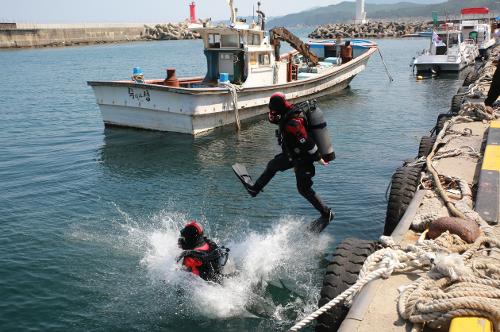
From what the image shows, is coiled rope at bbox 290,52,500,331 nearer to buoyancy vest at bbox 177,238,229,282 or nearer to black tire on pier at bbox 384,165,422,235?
black tire on pier at bbox 384,165,422,235

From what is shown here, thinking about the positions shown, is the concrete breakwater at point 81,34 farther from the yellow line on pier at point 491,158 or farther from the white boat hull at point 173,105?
the yellow line on pier at point 491,158

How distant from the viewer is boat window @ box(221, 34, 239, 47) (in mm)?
18000

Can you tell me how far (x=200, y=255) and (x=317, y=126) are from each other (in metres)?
2.44

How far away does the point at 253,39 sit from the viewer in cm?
1836

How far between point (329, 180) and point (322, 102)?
12.2 meters

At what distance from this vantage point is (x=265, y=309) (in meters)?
6.14

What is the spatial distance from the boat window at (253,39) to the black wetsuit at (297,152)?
466 inches

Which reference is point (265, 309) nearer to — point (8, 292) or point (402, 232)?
point (402, 232)

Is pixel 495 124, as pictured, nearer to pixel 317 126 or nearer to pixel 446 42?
pixel 317 126

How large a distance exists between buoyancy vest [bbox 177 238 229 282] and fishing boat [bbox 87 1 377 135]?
9928mm

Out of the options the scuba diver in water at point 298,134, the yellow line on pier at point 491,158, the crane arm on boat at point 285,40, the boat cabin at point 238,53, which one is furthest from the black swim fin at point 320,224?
the crane arm on boat at point 285,40

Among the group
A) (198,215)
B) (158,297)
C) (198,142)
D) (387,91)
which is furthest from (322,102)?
(158,297)

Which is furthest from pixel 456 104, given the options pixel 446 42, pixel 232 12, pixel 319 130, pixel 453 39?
pixel 453 39

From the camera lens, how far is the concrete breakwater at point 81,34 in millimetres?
76312
